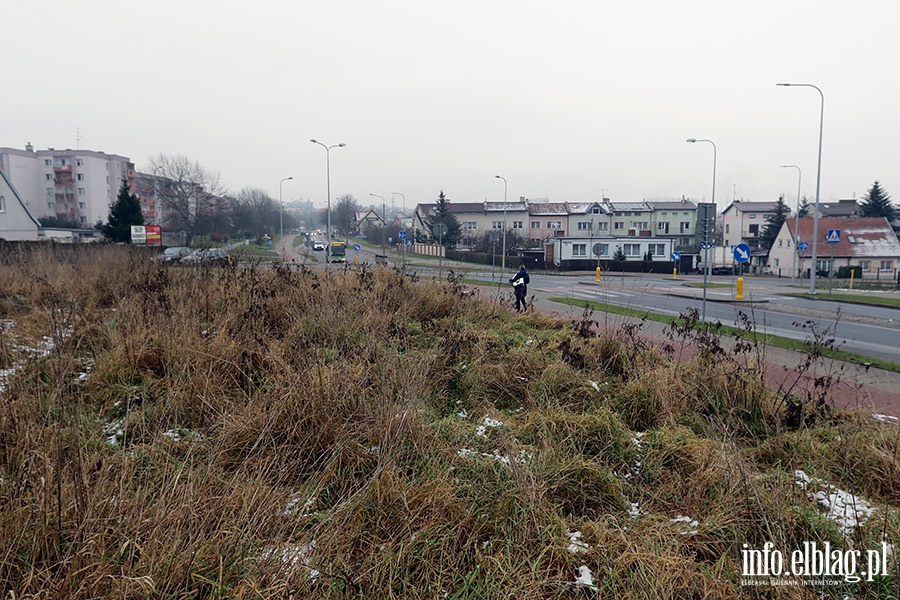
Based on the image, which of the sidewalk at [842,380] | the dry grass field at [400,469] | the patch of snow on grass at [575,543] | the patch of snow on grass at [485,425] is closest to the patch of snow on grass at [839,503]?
the dry grass field at [400,469]

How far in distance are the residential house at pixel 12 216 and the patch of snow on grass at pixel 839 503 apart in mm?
48473

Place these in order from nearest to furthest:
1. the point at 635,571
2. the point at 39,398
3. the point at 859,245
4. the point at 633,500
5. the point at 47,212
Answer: the point at 635,571
the point at 633,500
the point at 39,398
the point at 859,245
the point at 47,212

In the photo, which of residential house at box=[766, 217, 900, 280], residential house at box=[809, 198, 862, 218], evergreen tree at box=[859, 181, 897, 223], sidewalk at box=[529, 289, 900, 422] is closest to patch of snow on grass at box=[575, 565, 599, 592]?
sidewalk at box=[529, 289, 900, 422]

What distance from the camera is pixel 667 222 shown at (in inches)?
3024

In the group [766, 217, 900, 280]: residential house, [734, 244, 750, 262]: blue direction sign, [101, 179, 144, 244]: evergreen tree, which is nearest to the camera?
[734, 244, 750, 262]: blue direction sign

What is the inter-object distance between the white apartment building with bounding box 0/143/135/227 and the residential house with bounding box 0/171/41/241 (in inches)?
1733

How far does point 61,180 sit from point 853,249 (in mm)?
103143

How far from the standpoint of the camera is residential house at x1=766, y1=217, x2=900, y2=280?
48938mm

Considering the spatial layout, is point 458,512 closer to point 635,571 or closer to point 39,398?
point 635,571

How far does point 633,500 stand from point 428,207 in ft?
261

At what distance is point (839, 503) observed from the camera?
362 cm

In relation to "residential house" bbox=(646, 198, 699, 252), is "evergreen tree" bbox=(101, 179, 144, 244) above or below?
below

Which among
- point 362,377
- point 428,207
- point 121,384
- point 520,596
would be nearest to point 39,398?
point 121,384

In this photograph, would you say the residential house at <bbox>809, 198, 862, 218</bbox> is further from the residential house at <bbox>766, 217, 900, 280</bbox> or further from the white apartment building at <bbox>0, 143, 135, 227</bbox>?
the white apartment building at <bbox>0, 143, 135, 227</bbox>
